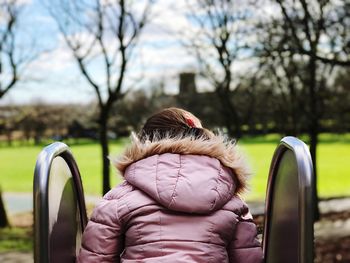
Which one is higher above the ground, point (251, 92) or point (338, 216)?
point (251, 92)

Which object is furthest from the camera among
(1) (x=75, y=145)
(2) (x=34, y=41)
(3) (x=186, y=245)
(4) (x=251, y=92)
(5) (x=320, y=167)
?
(1) (x=75, y=145)

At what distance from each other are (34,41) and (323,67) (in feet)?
23.8

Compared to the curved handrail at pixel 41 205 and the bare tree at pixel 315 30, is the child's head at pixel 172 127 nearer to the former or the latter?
the curved handrail at pixel 41 205

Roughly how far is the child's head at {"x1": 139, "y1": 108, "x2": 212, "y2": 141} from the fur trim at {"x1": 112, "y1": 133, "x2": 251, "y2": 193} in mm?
36

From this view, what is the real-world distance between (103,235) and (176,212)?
28 cm

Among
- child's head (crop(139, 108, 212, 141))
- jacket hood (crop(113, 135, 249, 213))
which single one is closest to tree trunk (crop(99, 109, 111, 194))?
child's head (crop(139, 108, 212, 141))

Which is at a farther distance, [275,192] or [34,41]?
[34,41]

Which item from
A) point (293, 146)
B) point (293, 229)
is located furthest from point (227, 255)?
point (293, 146)

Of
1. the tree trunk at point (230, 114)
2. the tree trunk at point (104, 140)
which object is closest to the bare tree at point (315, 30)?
the tree trunk at point (230, 114)

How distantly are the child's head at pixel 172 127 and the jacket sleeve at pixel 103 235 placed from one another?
364 millimetres

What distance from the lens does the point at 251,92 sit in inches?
658

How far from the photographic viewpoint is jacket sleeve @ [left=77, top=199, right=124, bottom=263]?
7.08 ft

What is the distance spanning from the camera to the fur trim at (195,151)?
7.49 ft

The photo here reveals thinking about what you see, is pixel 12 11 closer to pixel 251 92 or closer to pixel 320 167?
pixel 251 92
